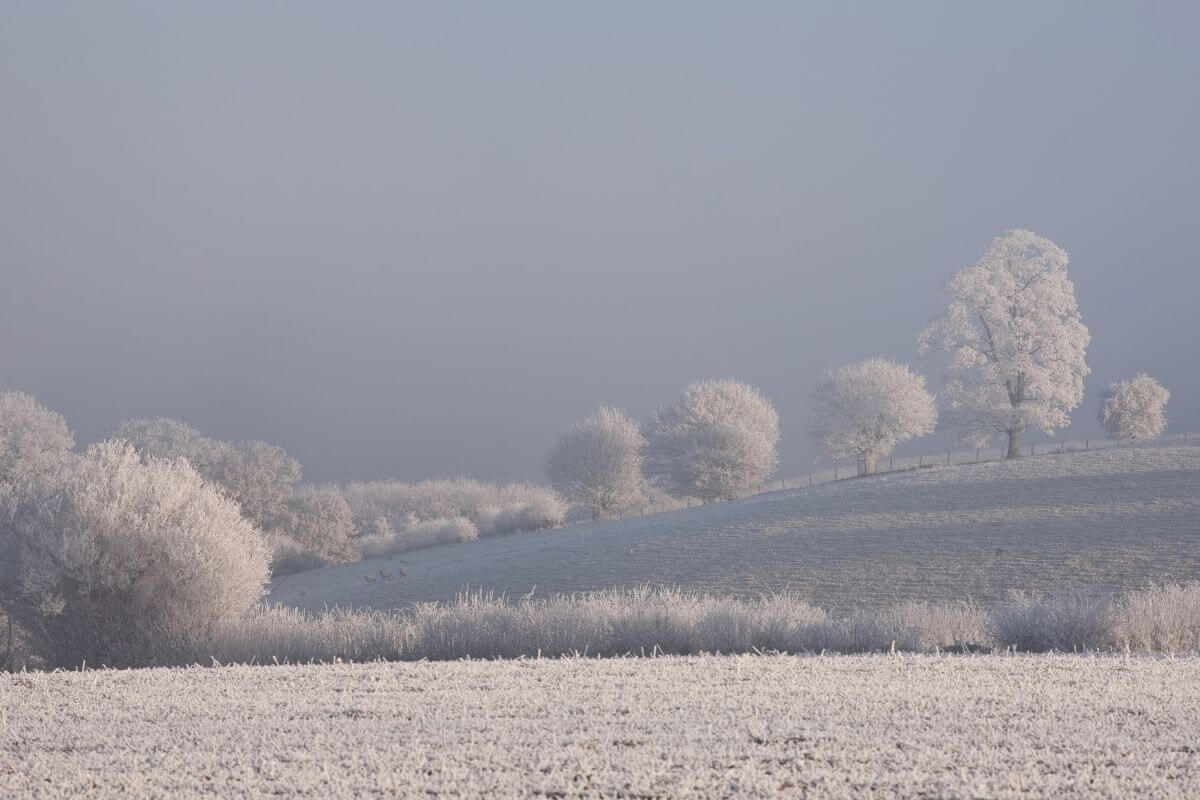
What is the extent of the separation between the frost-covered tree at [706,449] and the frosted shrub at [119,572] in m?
40.7

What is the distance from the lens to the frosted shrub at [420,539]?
53906 mm

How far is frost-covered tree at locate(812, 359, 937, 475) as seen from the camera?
58875mm

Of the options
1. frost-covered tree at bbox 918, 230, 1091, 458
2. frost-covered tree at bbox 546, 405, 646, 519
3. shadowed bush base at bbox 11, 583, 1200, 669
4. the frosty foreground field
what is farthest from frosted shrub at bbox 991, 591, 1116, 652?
frost-covered tree at bbox 546, 405, 646, 519

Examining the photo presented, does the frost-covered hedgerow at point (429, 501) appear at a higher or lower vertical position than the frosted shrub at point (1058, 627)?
higher

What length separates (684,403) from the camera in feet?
194

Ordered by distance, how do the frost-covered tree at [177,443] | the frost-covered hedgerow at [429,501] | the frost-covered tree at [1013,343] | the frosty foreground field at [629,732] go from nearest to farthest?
the frosty foreground field at [629,732]
the frost-covered tree at [1013,343]
the frost-covered tree at [177,443]
the frost-covered hedgerow at [429,501]

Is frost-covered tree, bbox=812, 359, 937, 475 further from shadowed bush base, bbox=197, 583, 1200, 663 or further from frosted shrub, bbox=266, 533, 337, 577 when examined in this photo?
shadowed bush base, bbox=197, 583, 1200, 663

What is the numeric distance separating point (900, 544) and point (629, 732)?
74.3 feet

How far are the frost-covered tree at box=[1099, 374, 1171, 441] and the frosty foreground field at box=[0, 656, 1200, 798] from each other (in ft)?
175

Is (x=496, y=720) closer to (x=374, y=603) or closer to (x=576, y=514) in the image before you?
(x=374, y=603)

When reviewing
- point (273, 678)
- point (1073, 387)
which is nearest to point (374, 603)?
point (273, 678)

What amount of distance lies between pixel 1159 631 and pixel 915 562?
1184cm

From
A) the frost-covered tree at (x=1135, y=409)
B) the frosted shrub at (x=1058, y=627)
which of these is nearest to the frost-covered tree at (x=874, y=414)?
the frost-covered tree at (x=1135, y=409)

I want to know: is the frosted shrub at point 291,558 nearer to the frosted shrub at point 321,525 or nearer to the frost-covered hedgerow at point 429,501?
the frosted shrub at point 321,525
